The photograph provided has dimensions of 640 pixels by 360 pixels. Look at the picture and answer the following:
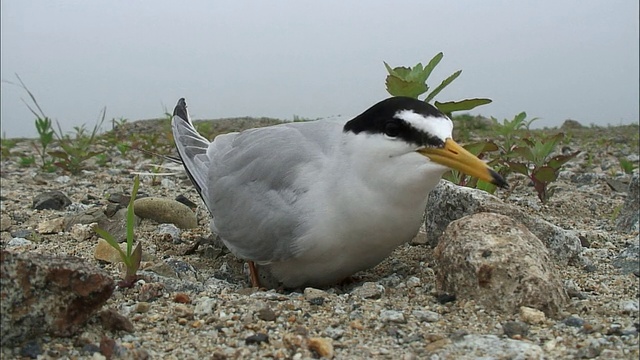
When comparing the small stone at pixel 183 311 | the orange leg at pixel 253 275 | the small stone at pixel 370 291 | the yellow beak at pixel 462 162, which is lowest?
the orange leg at pixel 253 275

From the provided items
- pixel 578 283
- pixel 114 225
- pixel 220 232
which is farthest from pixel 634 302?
pixel 114 225

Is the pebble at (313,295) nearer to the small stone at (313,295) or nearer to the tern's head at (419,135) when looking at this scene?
the small stone at (313,295)

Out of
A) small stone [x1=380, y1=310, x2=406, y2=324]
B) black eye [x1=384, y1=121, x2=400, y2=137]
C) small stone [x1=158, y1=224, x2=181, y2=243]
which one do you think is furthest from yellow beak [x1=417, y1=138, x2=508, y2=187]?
small stone [x1=158, y1=224, x2=181, y2=243]

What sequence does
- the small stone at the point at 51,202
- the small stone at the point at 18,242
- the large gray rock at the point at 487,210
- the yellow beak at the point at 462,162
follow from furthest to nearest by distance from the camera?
the small stone at the point at 51,202
the small stone at the point at 18,242
the large gray rock at the point at 487,210
the yellow beak at the point at 462,162

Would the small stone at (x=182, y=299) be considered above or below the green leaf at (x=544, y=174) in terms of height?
below

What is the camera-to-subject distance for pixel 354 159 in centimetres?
289

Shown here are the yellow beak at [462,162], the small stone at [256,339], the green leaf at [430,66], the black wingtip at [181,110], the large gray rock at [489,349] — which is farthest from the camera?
the black wingtip at [181,110]

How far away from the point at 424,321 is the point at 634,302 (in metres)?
0.77

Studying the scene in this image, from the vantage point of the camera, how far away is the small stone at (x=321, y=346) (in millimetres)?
2107

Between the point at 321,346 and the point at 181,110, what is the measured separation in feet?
10.3

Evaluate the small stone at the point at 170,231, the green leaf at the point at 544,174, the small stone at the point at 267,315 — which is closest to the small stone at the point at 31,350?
the small stone at the point at 267,315

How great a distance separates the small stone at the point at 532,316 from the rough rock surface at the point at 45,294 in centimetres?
143

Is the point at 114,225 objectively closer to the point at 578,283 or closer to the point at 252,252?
the point at 252,252

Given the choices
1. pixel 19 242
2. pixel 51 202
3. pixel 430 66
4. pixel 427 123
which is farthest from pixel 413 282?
pixel 51 202
